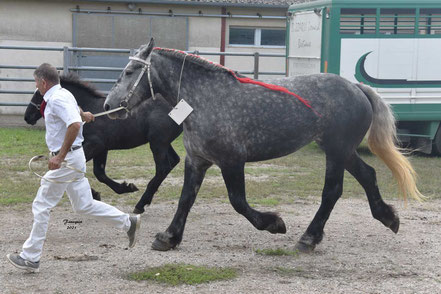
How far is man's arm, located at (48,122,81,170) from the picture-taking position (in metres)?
5.70

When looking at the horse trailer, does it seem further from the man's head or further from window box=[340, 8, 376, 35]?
the man's head

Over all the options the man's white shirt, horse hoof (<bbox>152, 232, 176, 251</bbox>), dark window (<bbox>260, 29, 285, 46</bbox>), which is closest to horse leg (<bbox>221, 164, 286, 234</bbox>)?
horse hoof (<bbox>152, 232, 176, 251</bbox>)

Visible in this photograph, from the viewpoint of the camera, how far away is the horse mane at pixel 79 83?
824 centimetres

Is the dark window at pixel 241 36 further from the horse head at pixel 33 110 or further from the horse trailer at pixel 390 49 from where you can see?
the horse head at pixel 33 110

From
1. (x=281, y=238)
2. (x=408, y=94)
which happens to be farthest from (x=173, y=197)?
(x=408, y=94)

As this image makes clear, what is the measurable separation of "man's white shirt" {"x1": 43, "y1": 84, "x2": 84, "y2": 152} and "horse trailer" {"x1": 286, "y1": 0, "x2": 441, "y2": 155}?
8.30 meters

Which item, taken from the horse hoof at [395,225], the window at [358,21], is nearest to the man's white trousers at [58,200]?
the horse hoof at [395,225]

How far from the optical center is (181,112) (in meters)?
6.55

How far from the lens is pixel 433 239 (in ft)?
24.2

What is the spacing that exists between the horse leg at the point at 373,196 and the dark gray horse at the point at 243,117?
155 millimetres

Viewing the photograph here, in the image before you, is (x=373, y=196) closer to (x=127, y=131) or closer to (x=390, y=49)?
(x=127, y=131)

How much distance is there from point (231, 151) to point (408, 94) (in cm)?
815

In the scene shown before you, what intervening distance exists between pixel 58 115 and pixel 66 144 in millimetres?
256

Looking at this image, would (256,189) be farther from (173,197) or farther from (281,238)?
(281,238)
